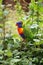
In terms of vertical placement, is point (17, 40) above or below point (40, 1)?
below

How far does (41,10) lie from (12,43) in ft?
0.96

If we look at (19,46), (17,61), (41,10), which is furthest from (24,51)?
(41,10)

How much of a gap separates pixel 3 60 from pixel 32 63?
190 mm

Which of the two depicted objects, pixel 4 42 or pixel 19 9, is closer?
pixel 4 42

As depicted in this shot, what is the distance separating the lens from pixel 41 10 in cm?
162

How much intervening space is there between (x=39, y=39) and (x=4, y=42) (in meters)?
0.24

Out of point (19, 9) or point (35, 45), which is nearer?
point (35, 45)

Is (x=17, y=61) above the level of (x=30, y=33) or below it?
below

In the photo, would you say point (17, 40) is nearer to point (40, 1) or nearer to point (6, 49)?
point (6, 49)

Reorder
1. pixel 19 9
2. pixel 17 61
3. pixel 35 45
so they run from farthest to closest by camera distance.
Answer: pixel 19 9, pixel 35 45, pixel 17 61

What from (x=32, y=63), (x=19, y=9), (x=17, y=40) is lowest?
(x=32, y=63)

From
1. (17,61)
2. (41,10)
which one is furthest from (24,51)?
(41,10)

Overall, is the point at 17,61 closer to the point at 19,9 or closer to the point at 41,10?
the point at 41,10

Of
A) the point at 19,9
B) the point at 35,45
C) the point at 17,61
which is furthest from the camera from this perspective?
the point at 19,9
